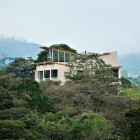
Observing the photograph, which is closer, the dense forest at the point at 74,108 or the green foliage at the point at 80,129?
the dense forest at the point at 74,108

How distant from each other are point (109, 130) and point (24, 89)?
854 centimetres

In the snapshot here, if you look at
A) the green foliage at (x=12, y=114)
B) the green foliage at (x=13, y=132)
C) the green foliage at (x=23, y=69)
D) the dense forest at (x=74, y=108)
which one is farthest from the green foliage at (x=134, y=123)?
the green foliage at (x=23, y=69)

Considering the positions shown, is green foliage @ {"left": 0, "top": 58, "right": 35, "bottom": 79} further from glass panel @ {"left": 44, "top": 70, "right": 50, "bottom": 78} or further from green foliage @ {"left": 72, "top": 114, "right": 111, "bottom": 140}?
green foliage @ {"left": 72, "top": 114, "right": 111, "bottom": 140}

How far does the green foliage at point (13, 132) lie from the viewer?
20.4 metres

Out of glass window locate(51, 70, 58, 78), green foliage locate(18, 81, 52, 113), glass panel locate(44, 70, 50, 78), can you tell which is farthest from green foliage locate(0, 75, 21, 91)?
glass panel locate(44, 70, 50, 78)

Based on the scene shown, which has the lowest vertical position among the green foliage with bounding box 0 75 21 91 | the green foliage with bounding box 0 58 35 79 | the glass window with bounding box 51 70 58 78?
the green foliage with bounding box 0 75 21 91

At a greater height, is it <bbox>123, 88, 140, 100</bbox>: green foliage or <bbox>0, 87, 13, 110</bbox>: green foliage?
<bbox>123, 88, 140, 100</bbox>: green foliage

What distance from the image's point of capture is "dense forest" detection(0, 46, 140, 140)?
22.7m

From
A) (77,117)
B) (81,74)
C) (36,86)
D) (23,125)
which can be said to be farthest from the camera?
(81,74)

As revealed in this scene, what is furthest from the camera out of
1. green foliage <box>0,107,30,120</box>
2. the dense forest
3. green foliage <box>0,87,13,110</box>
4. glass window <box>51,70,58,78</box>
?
glass window <box>51,70,58,78</box>

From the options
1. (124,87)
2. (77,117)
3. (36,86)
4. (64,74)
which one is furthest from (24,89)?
(124,87)

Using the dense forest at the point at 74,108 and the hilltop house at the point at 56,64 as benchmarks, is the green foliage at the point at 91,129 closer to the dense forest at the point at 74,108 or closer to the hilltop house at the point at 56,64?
the dense forest at the point at 74,108

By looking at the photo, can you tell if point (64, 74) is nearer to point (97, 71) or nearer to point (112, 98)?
point (97, 71)

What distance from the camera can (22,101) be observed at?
2864 centimetres
